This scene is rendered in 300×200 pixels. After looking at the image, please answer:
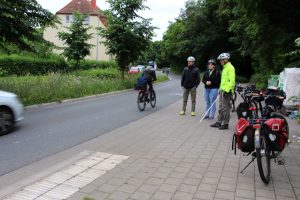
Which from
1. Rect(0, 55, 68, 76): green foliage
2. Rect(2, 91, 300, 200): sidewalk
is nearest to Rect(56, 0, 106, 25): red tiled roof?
Rect(0, 55, 68, 76): green foliage

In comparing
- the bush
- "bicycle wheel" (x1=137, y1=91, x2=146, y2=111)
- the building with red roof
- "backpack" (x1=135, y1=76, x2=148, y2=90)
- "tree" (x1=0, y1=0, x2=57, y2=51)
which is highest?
the building with red roof

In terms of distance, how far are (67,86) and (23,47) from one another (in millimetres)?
4747

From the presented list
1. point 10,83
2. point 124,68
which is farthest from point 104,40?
point 10,83

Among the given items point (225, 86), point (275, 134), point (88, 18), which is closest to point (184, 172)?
point (275, 134)

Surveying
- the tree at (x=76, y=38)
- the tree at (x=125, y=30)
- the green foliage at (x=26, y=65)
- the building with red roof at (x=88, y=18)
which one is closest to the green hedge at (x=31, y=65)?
the green foliage at (x=26, y=65)

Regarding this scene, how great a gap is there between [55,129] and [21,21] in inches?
215

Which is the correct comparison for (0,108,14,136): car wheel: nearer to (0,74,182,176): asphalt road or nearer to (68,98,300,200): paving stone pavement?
(0,74,182,176): asphalt road

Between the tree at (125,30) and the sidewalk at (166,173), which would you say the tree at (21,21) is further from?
the tree at (125,30)

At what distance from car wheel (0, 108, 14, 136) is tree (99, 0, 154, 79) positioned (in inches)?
730

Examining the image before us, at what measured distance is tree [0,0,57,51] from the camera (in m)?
13.1

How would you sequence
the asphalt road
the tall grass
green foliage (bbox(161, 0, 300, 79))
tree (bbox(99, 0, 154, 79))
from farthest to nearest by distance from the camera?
tree (bbox(99, 0, 154, 79)) < green foliage (bbox(161, 0, 300, 79)) < the tall grass < the asphalt road

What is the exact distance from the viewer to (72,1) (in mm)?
70688

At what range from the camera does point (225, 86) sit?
9.91 meters

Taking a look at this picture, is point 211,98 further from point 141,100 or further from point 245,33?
point 245,33
